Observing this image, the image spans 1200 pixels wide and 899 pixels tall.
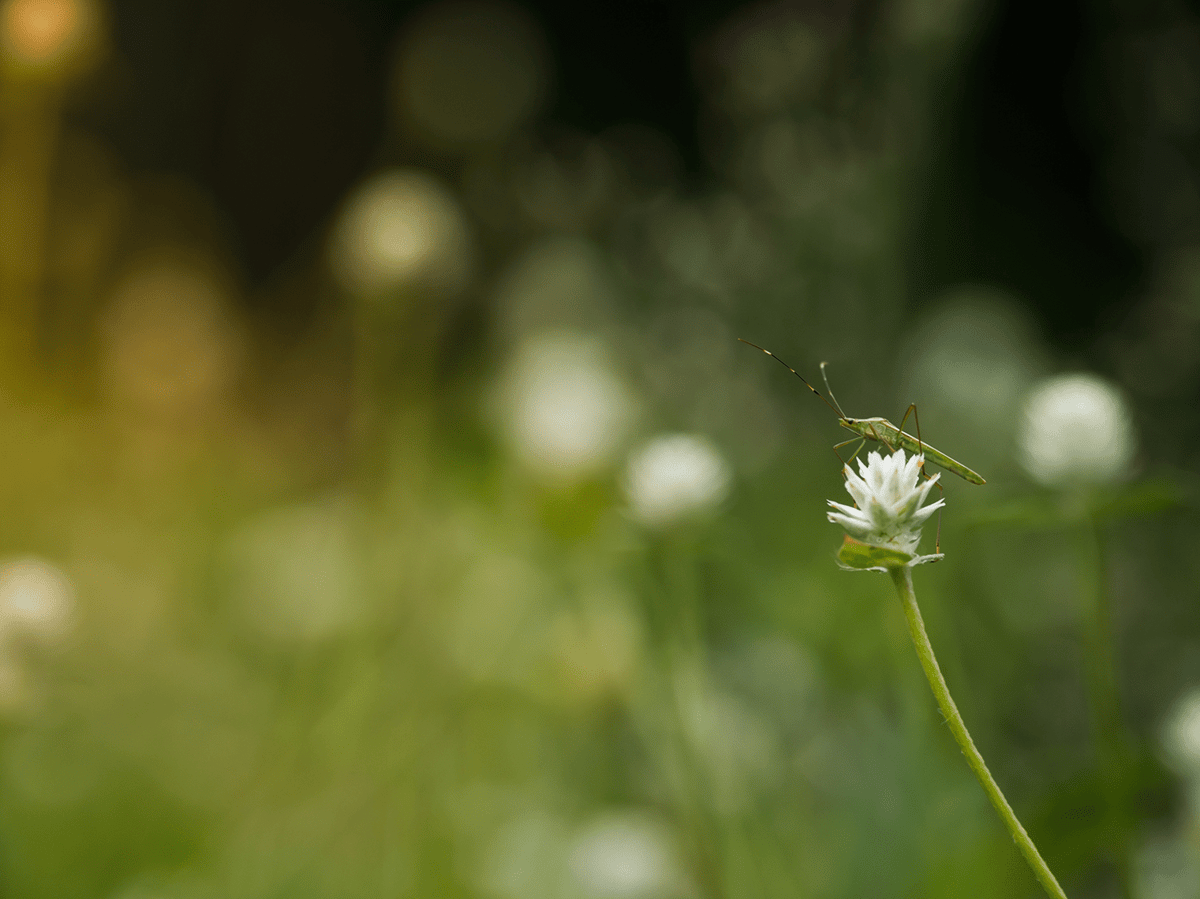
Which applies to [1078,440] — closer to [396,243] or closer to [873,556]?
[873,556]

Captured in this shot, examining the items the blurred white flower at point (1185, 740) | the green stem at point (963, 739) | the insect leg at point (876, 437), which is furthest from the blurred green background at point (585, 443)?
the green stem at point (963, 739)

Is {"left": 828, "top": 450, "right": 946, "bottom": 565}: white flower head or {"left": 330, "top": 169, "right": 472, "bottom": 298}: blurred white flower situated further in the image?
{"left": 330, "top": 169, "right": 472, "bottom": 298}: blurred white flower

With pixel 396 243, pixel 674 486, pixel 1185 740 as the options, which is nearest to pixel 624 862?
pixel 674 486

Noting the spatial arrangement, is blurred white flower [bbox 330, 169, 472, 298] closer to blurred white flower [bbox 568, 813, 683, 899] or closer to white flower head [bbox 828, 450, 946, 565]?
blurred white flower [bbox 568, 813, 683, 899]

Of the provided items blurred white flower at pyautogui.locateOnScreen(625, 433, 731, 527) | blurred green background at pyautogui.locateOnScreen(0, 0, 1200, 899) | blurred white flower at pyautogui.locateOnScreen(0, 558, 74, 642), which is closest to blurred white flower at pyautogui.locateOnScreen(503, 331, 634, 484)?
blurred green background at pyautogui.locateOnScreen(0, 0, 1200, 899)

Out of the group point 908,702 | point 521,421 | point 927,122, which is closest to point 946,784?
point 908,702

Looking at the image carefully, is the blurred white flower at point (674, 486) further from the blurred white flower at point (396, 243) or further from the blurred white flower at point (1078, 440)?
the blurred white flower at point (396, 243)
